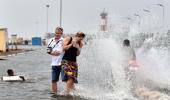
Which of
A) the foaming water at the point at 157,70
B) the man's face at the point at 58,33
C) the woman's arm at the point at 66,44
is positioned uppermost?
the man's face at the point at 58,33

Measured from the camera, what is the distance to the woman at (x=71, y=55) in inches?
556

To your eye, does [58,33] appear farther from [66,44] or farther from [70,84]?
[70,84]

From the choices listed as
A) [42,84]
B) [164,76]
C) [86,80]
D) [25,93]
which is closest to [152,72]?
[164,76]

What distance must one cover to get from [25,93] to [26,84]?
2.89 meters

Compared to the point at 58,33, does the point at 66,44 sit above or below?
below

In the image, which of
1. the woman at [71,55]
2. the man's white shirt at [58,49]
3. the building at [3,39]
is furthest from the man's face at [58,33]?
the building at [3,39]

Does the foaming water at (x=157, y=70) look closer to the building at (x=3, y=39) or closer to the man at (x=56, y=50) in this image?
the man at (x=56, y=50)

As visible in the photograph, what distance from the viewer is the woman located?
46.4 ft

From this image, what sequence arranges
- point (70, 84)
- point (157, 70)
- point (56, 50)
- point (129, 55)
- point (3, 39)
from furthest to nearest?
point (3, 39), point (157, 70), point (129, 55), point (56, 50), point (70, 84)

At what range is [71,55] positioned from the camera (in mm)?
14250

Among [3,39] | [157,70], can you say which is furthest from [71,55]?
[3,39]

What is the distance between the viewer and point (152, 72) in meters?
19.8

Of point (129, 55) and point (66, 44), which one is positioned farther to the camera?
point (129, 55)

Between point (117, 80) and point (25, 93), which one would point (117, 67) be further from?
point (25, 93)
